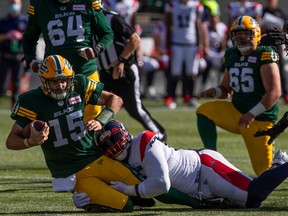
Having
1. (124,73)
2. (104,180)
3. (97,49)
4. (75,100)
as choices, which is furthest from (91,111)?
(124,73)

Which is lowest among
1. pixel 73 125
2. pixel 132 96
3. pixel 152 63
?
pixel 152 63

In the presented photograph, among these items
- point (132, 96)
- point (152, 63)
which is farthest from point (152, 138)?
point (152, 63)

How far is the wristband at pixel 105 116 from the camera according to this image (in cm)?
691

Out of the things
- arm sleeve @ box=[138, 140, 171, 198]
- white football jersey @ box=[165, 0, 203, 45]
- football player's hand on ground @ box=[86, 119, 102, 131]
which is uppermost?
football player's hand on ground @ box=[86, 119, 102, 131]

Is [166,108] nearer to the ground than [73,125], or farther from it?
nearer to the ground

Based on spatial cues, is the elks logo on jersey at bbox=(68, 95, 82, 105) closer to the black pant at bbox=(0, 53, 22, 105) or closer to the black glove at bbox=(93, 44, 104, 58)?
the black glove at bbox=(93, 44, 104, 58)

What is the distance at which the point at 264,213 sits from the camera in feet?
21.4

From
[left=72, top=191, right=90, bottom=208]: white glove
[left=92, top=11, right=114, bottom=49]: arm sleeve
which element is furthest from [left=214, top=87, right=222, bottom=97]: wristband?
[left=72, top=191, right=90, bottom=208]: white glove

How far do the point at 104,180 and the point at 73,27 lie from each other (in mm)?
1974

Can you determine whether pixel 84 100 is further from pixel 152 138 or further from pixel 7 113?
pixel 7 113

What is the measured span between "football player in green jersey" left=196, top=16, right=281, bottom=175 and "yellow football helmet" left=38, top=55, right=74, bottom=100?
6.20ft

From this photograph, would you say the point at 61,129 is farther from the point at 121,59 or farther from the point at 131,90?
the point at 131,90

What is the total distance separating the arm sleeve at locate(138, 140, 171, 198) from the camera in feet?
21.4

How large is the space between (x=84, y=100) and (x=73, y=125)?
0.78ft
